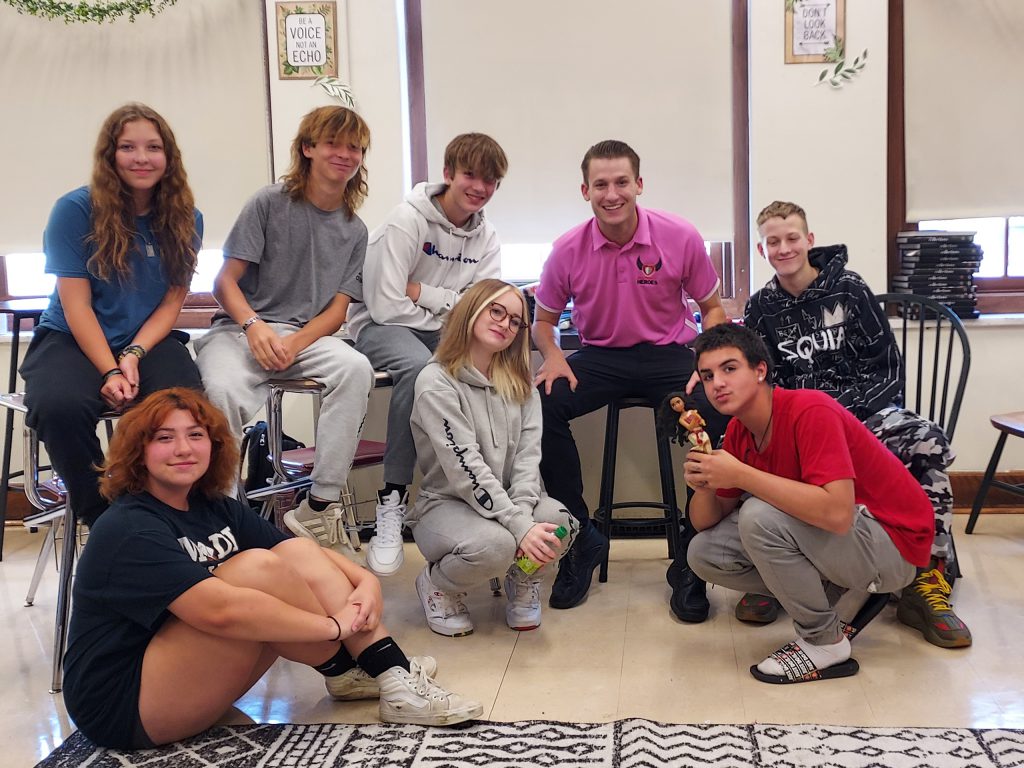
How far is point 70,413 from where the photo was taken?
2.35 metres

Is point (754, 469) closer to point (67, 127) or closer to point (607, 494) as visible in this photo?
point (607, 494)

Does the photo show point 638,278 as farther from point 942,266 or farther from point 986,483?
point 986,483

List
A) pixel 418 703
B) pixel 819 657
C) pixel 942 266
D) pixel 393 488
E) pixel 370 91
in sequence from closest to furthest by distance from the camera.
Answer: pixel 418 703 < pixel 819 657 < pixel 393 488 < pixel 942 266 < pixel 370 91

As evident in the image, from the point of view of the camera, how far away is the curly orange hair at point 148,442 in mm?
2008

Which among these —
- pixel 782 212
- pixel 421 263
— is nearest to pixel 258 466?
pixel 421 263

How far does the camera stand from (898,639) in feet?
8.43

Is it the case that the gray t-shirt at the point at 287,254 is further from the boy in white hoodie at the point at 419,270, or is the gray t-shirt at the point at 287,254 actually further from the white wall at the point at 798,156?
the white wall at the point at 798,156

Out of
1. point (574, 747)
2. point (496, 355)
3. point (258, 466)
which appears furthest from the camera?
point (258, 466)

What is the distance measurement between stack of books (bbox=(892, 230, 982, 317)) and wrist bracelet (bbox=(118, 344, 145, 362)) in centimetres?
259

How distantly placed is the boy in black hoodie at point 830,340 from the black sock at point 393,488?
977 millimetres

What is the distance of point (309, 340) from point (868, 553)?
1542mm

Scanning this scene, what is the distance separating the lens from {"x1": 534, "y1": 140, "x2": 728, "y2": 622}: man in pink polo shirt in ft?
10.2

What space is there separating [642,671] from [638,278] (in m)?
1.29

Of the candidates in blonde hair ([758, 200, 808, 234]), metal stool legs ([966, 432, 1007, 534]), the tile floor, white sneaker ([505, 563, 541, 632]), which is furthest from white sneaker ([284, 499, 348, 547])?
metal stool legs ([966, 432, 1007, 534])
